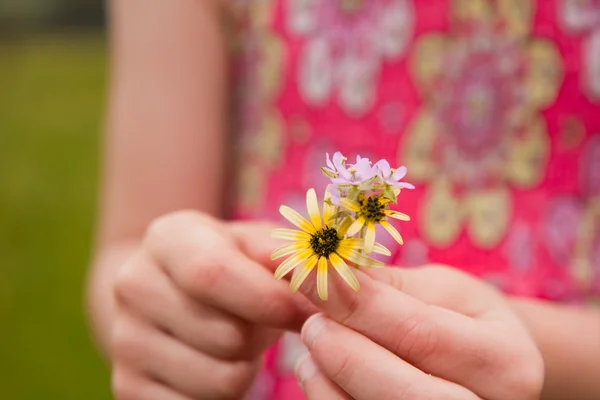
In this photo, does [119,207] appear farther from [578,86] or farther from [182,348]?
[578,86]

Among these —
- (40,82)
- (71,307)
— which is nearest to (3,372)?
(71,307)

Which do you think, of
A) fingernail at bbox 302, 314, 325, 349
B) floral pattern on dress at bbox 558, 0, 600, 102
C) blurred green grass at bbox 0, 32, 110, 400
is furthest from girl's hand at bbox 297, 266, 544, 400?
blurred green grass at bbox 0, 32, 110, 400

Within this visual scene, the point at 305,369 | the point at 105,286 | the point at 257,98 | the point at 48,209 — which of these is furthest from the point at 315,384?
the point at 48,209

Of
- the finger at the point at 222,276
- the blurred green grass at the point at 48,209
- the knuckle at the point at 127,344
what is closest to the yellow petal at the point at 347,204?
the finger at the point at 222,276

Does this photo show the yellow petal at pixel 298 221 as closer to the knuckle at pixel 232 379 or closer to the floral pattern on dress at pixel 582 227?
the knuckle at pixel 232 379

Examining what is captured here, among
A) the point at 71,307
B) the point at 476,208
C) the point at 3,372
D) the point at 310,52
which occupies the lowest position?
the point at 3,372

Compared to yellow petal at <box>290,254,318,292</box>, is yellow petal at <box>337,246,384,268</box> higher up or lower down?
higher up

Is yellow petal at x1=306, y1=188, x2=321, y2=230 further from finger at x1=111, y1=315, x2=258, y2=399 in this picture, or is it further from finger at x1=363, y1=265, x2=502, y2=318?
finger at x1=111, y1=315, x2=258, y2=399
